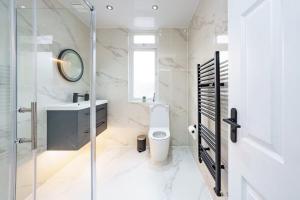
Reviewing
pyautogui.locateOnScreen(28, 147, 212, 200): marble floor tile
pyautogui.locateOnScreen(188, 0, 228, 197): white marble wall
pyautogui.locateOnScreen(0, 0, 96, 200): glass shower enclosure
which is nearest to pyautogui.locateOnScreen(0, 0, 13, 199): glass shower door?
pyautogui.locateOnScreen(0, 0, 96, 200): glass shower enclosure

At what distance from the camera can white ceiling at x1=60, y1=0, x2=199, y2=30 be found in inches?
97.0

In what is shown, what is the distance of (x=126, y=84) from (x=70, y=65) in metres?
1.13

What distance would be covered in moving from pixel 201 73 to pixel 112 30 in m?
2.16

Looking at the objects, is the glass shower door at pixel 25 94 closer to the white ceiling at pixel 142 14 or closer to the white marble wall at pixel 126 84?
the white ceiling at pixel 142 14

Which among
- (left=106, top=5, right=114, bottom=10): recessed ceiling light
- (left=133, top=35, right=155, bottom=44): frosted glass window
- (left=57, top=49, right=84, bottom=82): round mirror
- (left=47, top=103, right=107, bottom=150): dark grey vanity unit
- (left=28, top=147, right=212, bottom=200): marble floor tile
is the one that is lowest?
(left=28, top=147, right=212, bottom=200): marble floor tile

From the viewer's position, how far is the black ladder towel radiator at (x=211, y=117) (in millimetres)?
1366

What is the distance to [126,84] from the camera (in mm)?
3439

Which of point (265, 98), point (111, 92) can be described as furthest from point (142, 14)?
point (265, 98)

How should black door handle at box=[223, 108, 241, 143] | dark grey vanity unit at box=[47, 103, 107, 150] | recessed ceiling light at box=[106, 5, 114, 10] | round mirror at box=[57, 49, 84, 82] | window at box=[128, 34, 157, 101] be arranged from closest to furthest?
black door handle at box=[223, 108, 241, 143] < dark grey vanity unit at box=[47, 103, 107, 150] < round mirror at box=[57, 49, 84, 82] < recessed ceiling light at box=[106, 5, 114, 10] < window at box=[128, 34, 157, 101]

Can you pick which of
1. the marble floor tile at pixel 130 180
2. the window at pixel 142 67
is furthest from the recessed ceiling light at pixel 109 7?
the marble floor tile at pixel 130 180

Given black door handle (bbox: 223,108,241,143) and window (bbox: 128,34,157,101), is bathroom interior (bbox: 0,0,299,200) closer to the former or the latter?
window (bbox: 128,34,157,101)

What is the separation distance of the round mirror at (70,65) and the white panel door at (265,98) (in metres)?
2.26

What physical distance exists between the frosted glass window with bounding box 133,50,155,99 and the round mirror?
1.11 metres

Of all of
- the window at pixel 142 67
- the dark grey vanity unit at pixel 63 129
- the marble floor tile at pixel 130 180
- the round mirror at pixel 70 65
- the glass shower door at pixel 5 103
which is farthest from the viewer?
the window at pixel 142 67
